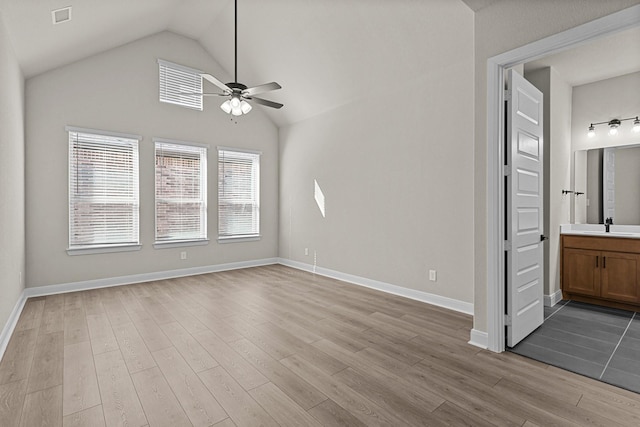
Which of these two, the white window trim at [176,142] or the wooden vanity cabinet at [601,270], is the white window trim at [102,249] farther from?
the wooden vanity cabinet at [601,270]

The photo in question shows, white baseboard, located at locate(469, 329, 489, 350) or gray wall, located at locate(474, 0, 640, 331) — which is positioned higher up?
gray wall, located at locate(474, 0, 640, 331)

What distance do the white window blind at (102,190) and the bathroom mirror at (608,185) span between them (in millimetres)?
6955

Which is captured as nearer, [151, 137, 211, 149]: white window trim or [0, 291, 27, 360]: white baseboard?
[0, 291, 27, 360]: white baseboard

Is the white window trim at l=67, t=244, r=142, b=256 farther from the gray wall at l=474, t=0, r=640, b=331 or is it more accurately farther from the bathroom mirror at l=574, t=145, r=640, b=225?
the bathroom mirror at l=574, t=145, r=640, b=225

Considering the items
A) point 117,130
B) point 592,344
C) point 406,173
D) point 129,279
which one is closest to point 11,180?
point 117,130

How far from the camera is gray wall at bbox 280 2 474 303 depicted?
3762 millimetres

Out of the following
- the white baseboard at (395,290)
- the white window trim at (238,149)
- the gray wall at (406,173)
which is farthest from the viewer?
the white window trim at (238,149)

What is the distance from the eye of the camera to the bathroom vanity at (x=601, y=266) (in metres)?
3.84

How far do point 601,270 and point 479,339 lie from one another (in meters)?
2.48

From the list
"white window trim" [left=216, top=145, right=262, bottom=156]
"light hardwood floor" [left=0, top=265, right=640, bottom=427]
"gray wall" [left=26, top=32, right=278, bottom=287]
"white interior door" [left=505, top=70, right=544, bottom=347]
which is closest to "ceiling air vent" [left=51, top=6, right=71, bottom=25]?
"gray wall" [left=26, top=32, right=278, bottom=287]

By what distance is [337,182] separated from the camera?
5.60 m

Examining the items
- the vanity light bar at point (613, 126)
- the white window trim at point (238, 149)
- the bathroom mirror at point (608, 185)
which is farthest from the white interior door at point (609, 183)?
the white window trim at point (238, 149)

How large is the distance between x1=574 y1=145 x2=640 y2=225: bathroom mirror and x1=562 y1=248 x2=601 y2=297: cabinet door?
0.68m

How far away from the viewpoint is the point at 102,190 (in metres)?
5.05
